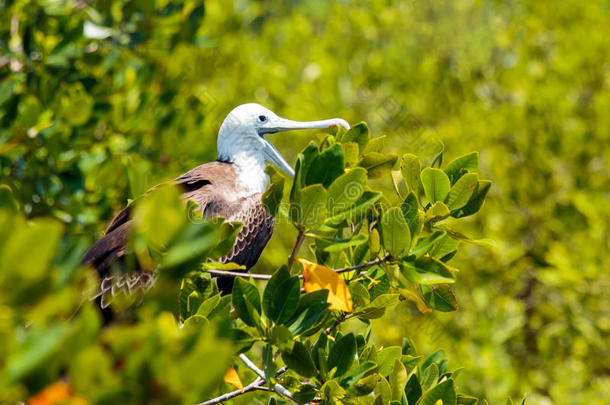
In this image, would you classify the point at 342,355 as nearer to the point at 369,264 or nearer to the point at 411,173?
the point at 369,264

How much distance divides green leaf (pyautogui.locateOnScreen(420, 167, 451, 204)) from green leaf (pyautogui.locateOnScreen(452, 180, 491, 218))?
0.20 ft

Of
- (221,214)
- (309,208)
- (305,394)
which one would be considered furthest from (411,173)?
(221,214)

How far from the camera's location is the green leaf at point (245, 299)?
1.31 m

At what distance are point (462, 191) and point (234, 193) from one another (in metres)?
1.09

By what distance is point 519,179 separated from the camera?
213 inches

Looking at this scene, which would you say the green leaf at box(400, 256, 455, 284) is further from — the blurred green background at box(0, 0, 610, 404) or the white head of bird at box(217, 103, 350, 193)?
the white head of bird at box(217, 103, 350, 193)

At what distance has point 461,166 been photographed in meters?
1.58

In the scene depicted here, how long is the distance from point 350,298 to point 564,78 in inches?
210

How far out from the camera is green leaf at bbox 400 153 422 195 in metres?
1.57

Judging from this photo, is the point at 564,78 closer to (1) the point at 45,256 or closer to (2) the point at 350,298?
(2) the point at 350,298

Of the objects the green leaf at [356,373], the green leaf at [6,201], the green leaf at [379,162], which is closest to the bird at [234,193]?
the green leaf at [379,162]

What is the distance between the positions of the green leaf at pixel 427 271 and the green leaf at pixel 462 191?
18cm

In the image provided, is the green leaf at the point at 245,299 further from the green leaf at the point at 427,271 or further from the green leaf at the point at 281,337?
the green leaf at the point at 427,271

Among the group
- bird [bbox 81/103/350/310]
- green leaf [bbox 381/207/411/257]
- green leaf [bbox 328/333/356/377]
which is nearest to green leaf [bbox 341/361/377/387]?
Result: green leaf [bbox 328/333/356/377]
